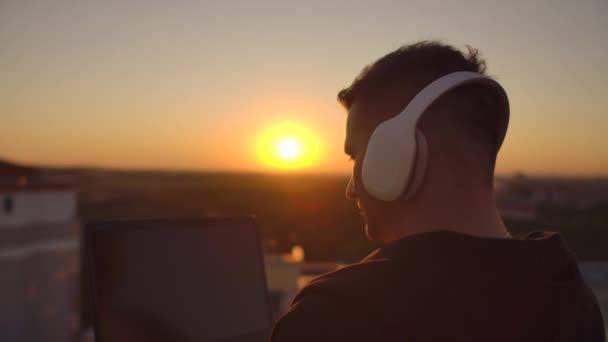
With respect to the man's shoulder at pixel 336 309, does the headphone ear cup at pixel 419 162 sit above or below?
above

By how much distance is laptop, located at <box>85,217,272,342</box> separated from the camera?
0.75 m

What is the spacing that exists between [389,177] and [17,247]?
95.0 inches

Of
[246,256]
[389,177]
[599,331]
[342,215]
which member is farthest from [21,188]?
[342,215]

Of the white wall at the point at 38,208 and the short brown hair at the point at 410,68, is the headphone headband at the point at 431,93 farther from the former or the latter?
the white wall at the point at 38,208

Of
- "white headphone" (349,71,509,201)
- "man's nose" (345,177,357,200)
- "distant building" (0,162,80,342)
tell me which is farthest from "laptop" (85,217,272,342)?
"distant building" (0,162,80,342)

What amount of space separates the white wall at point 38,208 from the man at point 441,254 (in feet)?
7.37

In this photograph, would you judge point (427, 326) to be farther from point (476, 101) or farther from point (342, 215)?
point (342, 215)

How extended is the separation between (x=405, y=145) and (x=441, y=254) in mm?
152

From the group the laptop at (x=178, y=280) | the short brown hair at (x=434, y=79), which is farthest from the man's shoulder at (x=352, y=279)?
the laptop at (x=178, y=280)

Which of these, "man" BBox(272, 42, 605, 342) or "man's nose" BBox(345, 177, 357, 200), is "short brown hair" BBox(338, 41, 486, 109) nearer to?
"man" BBox(272, 42, 605, 342)

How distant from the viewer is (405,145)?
64 cm

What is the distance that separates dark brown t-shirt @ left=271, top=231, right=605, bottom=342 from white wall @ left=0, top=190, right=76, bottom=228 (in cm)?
235

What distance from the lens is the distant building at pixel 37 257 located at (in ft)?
7.97

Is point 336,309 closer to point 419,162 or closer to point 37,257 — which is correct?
point 419,162
